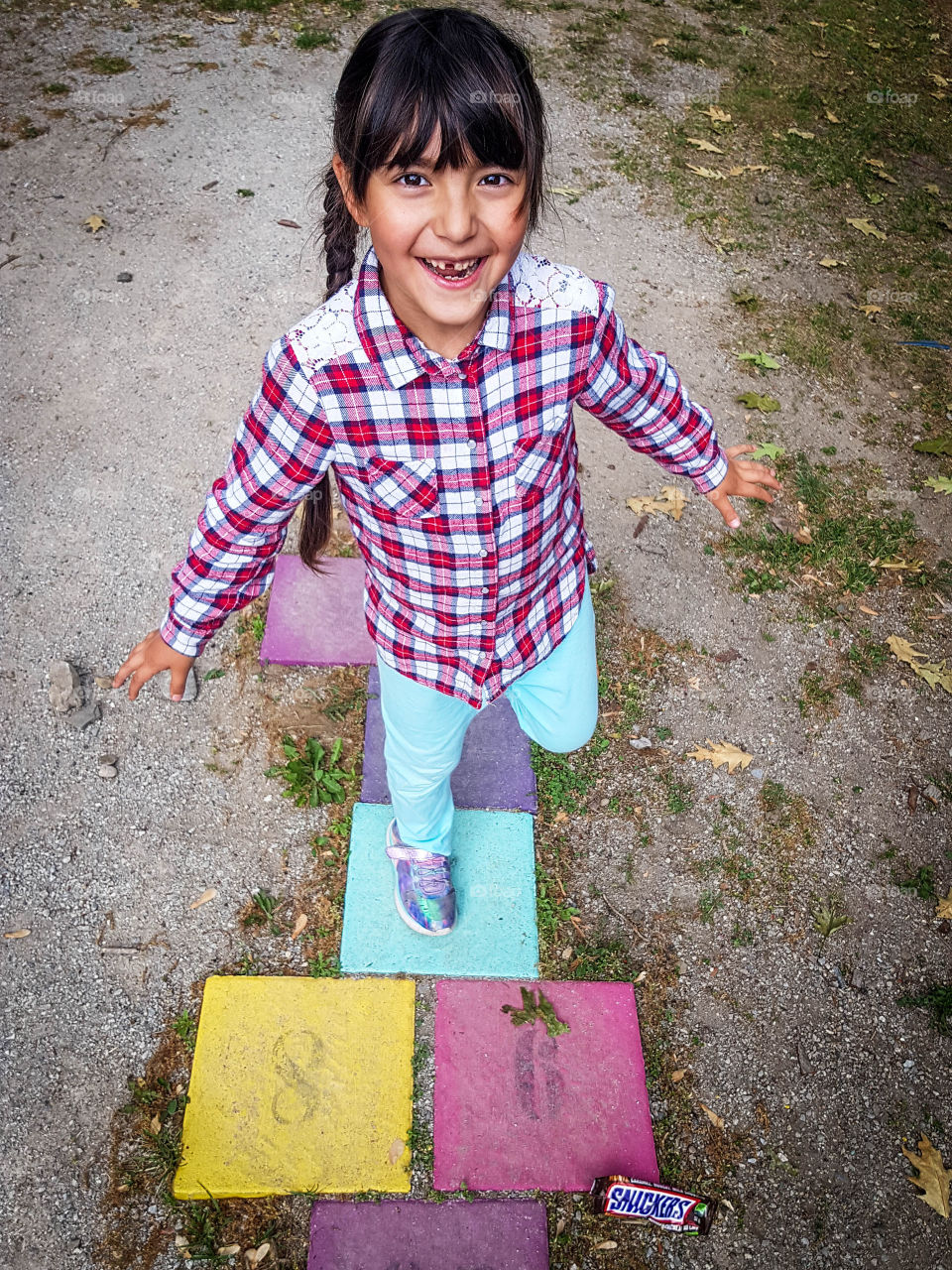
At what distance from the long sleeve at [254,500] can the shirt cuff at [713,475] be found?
2.81 feet

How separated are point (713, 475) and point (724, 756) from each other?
1.17 m

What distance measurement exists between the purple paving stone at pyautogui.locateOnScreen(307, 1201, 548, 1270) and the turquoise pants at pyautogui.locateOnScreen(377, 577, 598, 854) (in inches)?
31.4

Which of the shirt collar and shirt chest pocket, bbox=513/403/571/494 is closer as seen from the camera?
the shirt collar

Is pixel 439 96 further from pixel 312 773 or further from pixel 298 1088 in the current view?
pixel 298 1088

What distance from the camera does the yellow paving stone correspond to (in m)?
2.02

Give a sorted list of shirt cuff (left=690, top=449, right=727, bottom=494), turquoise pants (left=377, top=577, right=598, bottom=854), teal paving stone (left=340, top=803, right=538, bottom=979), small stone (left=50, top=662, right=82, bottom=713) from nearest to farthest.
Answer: turquoise pants (left=377, top=577, right=598, bottom=854) < shirt cuff (left=690, top=449, right=727, bottom=494) < teal paving stone (left=340, top=803, right=538, bottom=979) < small stone (left=50, top=662, right=82, bottom=713)

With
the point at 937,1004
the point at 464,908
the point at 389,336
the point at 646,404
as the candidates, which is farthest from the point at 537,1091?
the point at 389,336

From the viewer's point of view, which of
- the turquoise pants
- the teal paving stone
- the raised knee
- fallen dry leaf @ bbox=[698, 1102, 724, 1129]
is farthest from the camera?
the teal paving stone

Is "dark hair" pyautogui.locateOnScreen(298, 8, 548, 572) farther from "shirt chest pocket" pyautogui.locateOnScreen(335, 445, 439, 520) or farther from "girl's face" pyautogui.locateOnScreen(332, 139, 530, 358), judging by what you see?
"shirt chest pocket" pyautogui.locateOnScreen(335, 445, 439, 520)

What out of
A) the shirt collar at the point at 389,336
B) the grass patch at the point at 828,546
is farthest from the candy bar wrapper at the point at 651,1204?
the grass patch at the point at 828,546

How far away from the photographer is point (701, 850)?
2623 mm

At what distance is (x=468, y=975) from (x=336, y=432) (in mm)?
1501

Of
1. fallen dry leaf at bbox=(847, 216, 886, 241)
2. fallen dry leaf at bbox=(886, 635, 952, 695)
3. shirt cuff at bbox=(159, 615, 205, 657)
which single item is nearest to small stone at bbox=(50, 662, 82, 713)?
shirt cuff at bbox=(159, 615, 205, 657)

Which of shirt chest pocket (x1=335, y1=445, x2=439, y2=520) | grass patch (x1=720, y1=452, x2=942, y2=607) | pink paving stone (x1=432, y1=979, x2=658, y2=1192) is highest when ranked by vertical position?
shirt chest pocket (x1=335, y1=445, x2=439, y2=520)
